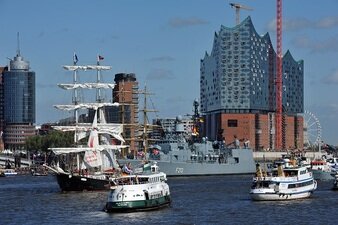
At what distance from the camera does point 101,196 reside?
117 m

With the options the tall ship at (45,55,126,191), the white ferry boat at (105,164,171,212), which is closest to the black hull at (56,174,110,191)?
the tall ship at (45,55,126,191)

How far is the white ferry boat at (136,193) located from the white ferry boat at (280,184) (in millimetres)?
13650

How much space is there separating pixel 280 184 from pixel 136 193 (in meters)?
21.3

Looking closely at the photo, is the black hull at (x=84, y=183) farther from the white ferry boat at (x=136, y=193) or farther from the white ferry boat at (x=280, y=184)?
the white ferry boat at (x=136, y=193)

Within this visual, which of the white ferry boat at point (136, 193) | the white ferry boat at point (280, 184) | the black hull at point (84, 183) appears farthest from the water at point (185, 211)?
the black hull at point (84, 183)

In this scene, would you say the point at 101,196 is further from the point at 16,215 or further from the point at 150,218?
the point at 150,218

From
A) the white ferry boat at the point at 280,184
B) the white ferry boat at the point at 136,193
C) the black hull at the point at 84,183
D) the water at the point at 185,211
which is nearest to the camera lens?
the water at the point at 185,211

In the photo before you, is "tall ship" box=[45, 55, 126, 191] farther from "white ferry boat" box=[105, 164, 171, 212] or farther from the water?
"white ferry boat" box=[105, 164, 171, 212]

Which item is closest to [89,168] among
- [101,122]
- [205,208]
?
[101,122]

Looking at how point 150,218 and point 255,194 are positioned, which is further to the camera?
point 255,194

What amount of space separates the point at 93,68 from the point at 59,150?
76.6ft

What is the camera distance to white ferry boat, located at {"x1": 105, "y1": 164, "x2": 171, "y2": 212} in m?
87.3

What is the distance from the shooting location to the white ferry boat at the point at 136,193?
286ft

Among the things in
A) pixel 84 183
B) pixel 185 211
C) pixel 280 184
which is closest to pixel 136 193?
pixel 185 211
